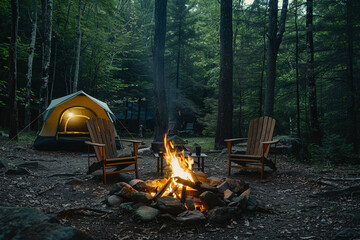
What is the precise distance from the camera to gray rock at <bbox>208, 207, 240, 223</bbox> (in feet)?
8.77

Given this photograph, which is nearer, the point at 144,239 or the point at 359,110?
the point at 144,239

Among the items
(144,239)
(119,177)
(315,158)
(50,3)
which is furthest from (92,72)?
(144,239)

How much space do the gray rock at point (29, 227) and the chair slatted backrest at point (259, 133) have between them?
154 inches

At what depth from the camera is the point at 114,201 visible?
313cm

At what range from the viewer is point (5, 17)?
483 inches

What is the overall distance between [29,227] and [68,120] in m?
7.89

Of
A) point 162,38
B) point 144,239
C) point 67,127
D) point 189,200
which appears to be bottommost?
point 144,239

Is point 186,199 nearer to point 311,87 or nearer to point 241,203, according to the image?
point 241,203

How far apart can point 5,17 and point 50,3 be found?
4482 mm

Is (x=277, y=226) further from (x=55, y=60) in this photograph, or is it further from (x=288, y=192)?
(x=55, y=60)

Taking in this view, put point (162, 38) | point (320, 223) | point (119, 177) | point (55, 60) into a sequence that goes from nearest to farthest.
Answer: point (320, 223), point (119, 177), point (162, 38), point (55, 60)

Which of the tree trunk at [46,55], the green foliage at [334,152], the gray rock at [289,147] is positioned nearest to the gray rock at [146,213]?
the green foliage at [334,152]

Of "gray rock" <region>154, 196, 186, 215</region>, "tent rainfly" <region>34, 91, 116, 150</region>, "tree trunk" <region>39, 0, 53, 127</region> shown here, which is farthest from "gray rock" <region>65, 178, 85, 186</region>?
"tree trunk" <region>39, 0, 53, 127</region>

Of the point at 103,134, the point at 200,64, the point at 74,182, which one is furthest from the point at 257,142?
the point at 200,64
